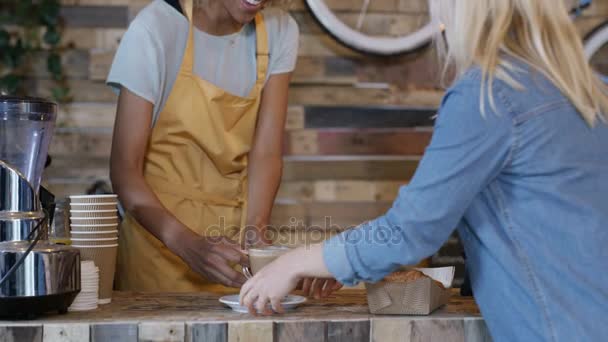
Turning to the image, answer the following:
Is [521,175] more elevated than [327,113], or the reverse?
[327,113]

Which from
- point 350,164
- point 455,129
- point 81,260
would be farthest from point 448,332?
point 350,164

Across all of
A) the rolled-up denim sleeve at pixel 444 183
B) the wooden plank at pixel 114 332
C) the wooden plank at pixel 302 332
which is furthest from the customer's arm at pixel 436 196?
the wooden plank at pixel 114 332

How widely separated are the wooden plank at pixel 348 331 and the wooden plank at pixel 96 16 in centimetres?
256

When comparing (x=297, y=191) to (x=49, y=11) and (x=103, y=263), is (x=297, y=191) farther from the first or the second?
(x=103, y=263)

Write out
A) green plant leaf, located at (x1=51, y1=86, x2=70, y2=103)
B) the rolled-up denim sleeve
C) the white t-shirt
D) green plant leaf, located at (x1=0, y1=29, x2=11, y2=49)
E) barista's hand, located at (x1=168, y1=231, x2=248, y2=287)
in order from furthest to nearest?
green plant leaf, located at (x1=51, y1=86, x2=70, y2=103), green plant leaf, located at (x1=0, y1=29, x2=11, y2=49), the white t-shirt, barista's hand, located at (x1=168, y1=231, x2=248, y2=287), the rolled-up denim sleeve

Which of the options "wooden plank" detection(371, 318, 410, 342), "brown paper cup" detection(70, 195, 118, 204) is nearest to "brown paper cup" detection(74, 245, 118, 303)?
"brown paper cup" detection(70, 195, 118, 204)

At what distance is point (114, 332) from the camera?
1528 millimetres

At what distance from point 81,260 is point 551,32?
1106 millimetres

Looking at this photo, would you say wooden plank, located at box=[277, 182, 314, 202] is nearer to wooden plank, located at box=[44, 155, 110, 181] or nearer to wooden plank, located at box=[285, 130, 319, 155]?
wooden plank, located at box=[285, 130, 319, 155]

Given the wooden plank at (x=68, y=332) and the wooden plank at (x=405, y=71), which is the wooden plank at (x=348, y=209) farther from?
the wooden plank at (x=68, y=332)

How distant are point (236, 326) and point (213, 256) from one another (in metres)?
0.55

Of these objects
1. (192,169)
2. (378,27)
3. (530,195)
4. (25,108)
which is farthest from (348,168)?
(530,195)

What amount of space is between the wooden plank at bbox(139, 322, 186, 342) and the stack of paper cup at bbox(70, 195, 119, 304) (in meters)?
0.30

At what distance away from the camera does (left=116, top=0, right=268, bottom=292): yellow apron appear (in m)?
2.46
